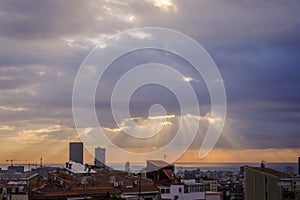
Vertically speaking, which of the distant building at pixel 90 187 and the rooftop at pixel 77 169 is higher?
the rooftop at pixel 77 169

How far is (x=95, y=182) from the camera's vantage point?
2307 inches

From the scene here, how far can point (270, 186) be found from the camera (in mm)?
55844

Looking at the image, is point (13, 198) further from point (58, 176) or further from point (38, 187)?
point (58, 176)

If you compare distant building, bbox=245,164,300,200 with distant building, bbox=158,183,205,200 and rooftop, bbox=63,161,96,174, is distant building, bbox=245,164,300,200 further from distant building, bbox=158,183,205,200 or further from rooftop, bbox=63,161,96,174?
rooftop, bbox=63,161,96,174

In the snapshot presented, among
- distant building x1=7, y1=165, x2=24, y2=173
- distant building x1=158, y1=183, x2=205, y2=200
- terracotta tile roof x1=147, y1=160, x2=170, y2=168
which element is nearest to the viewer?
distant building x1=158, y1=183, x2=205, y2=200

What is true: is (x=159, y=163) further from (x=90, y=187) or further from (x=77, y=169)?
(x=90, y=187)

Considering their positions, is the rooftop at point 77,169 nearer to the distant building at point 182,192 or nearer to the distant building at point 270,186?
the distant building at point 182,192

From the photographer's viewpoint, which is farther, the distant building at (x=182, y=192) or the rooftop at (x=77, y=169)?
the rooftop at (x=77, y=169)

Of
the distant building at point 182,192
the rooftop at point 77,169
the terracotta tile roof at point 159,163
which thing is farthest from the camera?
the terracotta tile roof at point 159,163

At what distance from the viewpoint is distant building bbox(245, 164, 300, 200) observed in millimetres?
55219

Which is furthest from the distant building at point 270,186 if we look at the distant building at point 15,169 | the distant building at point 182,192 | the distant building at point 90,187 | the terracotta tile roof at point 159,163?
the distant building at point 15,169

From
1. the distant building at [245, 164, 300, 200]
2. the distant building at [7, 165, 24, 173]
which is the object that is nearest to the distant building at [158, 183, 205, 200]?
the distant building at [245, 164, 300, 200]

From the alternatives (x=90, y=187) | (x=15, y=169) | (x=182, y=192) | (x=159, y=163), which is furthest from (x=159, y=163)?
(x=15, y=169)

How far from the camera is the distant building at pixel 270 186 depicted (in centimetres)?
5522
